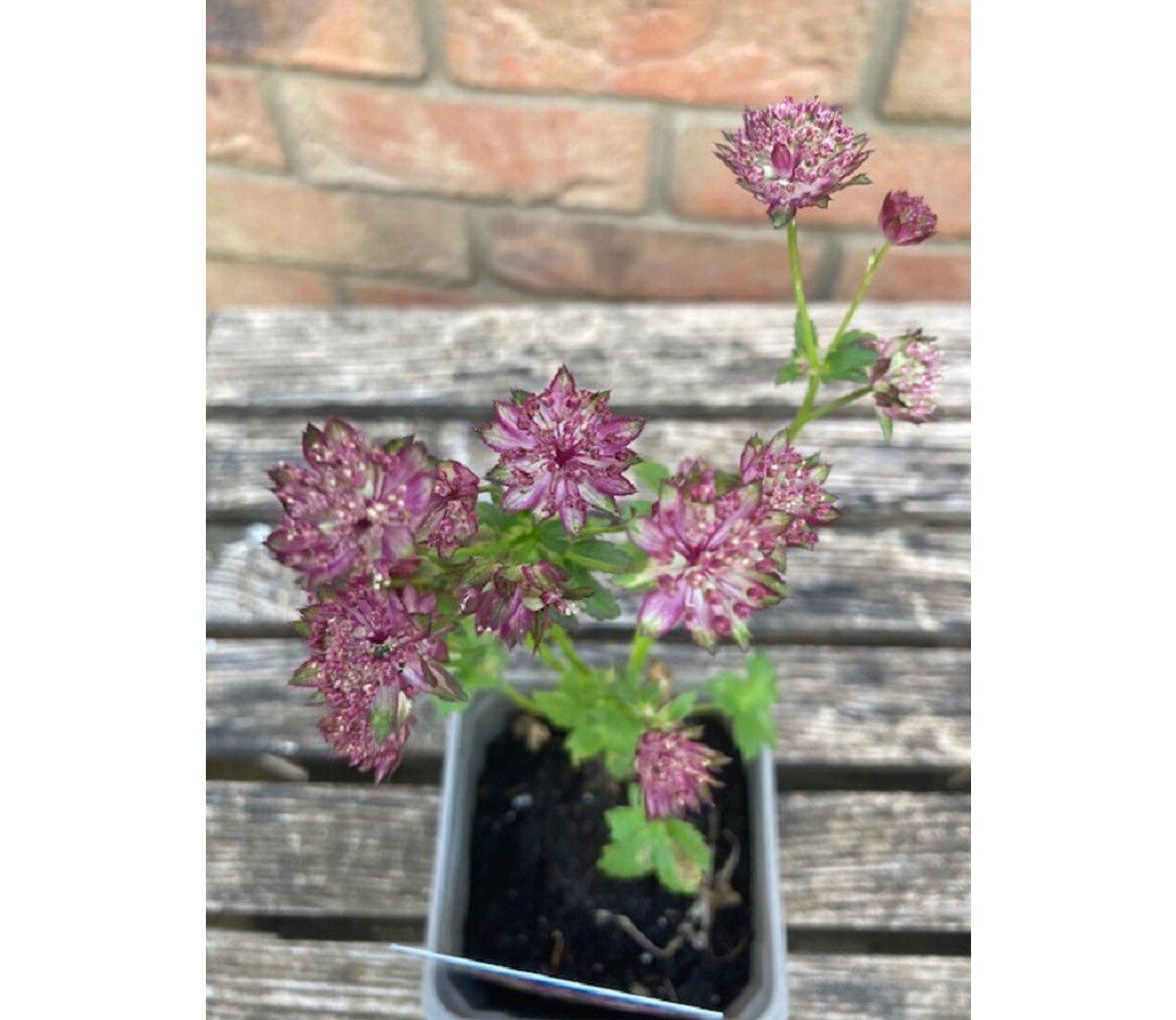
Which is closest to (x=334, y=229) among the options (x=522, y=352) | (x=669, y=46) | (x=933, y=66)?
(x=522, y=352)

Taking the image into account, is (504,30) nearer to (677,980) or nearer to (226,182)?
(226,182)

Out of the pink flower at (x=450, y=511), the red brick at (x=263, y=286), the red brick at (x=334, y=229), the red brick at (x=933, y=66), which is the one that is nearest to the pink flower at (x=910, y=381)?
the pink flower at (x=450, y=511)

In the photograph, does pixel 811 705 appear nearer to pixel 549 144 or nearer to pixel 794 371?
pixel 794 371

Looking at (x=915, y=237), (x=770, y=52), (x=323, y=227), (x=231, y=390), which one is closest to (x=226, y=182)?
(x=323, y=227)

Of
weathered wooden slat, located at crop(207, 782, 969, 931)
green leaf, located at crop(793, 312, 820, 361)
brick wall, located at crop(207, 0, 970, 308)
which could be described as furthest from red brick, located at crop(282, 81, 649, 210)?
weathered wooden slat, located at crop(207, 782, 969, 931)

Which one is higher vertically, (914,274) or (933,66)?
(933,66)
